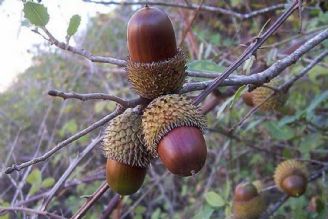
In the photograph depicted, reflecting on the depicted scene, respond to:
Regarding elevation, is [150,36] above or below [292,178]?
above

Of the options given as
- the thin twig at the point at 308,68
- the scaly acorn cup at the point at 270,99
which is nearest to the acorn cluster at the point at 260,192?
the scaly acorn cup at the point at 270,99

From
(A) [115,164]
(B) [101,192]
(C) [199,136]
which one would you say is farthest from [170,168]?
(B) [101,192]

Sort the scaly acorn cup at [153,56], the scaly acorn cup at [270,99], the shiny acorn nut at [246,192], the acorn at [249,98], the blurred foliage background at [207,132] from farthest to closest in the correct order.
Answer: the blurred foliage background at [207,132] < the shiny acorn nut at [246,192] < the acorn at [249,98] < the scaly acorn cup at [270,99] < the scaly acorn cup at [153,56]

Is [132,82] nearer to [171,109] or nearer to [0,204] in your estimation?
[171,109]

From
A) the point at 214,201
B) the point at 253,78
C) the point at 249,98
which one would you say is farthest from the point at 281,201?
the point at 253,78

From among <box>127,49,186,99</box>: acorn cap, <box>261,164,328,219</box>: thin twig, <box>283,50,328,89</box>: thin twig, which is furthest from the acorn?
<box>127,49,186,99</box>: acorn cap

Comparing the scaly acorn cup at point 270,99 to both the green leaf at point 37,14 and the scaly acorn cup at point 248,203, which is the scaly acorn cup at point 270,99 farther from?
the green leaf at point 37,14

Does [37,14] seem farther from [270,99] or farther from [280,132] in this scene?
[280,132]

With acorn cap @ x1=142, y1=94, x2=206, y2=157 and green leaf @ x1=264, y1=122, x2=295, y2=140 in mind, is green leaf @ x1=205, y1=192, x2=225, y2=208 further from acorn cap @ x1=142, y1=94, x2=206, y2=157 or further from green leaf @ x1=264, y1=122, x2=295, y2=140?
acorn cap @ x1=142, y1=94, x2=206, y2=157
